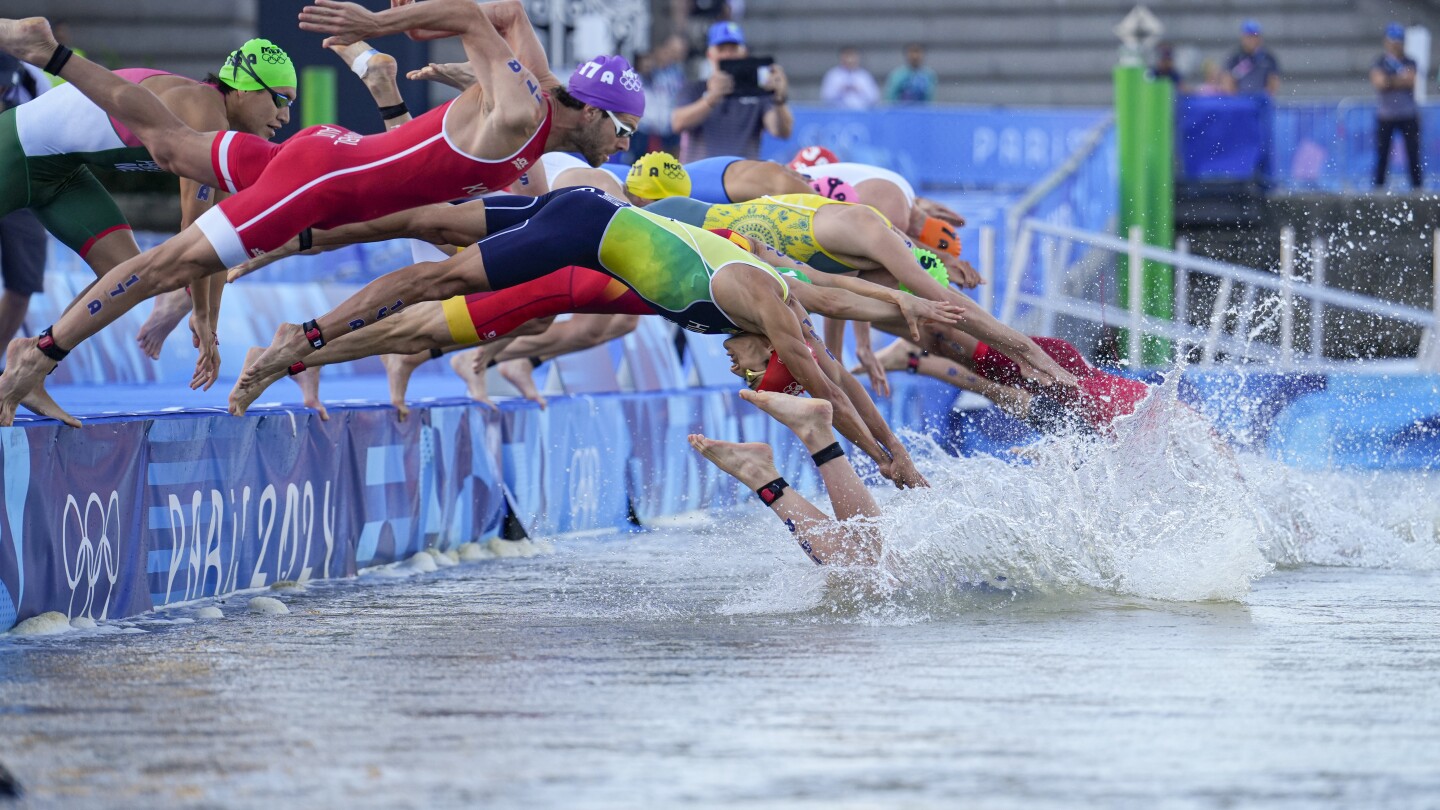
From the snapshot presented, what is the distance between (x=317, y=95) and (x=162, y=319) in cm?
863

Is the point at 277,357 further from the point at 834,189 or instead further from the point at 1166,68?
the point at 1166,68

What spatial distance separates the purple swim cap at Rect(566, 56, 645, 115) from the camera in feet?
23.8

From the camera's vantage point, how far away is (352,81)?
17.1m

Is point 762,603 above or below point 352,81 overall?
below

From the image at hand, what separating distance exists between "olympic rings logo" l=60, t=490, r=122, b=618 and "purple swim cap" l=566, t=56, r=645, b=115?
7.22ft

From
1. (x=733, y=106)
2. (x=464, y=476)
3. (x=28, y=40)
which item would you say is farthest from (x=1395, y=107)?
(x=28, y=40)

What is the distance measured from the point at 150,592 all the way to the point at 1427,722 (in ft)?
14.7

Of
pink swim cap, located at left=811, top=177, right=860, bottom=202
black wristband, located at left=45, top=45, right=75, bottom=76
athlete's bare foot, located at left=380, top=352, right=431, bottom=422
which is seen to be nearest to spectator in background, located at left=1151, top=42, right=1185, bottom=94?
pink swim cap, located at left=811, top=177, right=860, bottom=202

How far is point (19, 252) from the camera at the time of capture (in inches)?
380

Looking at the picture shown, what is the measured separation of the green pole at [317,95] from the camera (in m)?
16.6

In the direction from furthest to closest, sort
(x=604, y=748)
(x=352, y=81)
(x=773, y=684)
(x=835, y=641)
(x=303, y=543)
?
(x=352, y=81)
(x=303, y=543)
(x=835, y=641)
(x=773, y=684)
(x=604, y=748)

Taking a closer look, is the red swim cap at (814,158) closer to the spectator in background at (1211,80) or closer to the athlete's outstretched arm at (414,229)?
the athlete's outstretched arm at (414,229)

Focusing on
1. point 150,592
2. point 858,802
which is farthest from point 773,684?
point 150,592

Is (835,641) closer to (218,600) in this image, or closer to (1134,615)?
(1134,615)
